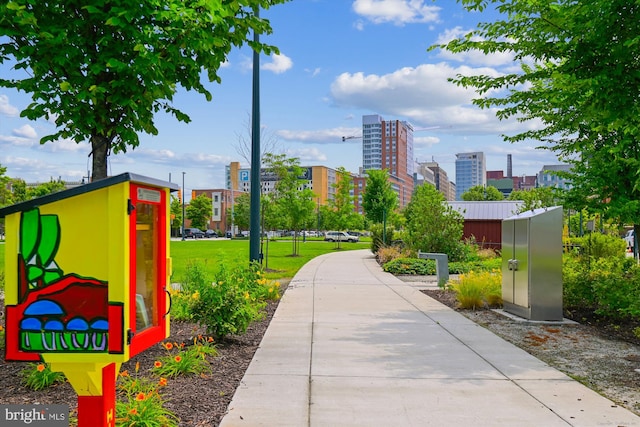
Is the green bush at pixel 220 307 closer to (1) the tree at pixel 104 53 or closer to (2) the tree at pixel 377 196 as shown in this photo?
(1) the tree at pixel 104 53

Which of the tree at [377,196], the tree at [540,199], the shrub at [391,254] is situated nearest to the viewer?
the tree at [540,199]

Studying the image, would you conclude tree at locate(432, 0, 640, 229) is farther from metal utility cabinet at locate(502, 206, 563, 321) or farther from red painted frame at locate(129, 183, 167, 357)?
red painted frame at locate(129, 183, 167, 357)

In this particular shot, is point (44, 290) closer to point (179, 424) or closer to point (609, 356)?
point (179, 424)

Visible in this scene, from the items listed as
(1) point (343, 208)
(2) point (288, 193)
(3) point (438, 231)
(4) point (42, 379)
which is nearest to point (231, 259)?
(4) point (42, 379)

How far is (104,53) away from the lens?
510cm

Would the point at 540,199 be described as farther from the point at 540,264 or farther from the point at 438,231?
the point at 540,264

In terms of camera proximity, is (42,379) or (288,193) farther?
(288,193)

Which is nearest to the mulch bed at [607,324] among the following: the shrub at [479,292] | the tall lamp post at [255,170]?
the shrub at [479,292]

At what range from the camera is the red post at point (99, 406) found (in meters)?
3.35

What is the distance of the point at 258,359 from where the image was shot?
261 inches

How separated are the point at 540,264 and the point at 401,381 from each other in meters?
4.95

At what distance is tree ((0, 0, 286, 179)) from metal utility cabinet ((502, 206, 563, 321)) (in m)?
6.57

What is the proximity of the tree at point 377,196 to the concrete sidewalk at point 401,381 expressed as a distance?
3700cm

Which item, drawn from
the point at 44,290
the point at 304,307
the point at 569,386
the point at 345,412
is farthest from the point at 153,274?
the point at 304,307
